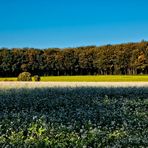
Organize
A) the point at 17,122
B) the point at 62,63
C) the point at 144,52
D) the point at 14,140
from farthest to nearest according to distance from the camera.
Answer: the point at 62,63, the point at 144,52, the point at 17,122, the point at 14,140

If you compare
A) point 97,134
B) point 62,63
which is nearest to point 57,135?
point 97,134

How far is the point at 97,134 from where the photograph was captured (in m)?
12.6

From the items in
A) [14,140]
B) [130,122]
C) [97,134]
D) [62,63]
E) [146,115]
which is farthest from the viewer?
[62,63]

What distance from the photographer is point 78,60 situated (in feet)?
515

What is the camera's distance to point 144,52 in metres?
141

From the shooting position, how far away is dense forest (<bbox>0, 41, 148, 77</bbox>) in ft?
465

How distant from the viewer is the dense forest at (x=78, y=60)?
14188 cm

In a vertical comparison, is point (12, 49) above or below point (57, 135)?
above

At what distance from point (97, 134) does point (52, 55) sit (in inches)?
5665

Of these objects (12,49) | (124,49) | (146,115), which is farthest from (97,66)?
(146,115)

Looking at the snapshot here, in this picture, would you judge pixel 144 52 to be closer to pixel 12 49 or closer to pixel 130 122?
pixel 12 49

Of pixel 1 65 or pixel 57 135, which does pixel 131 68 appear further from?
pixel 57 135

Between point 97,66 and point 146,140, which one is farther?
point 97,66

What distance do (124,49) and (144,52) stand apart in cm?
947
